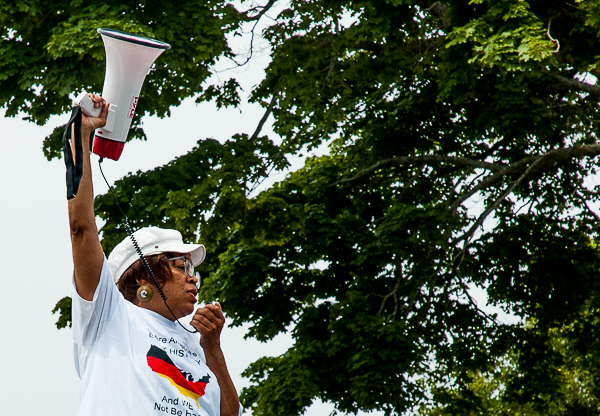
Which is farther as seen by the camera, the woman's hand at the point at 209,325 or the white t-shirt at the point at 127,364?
the woman's hand at the point at 209,325

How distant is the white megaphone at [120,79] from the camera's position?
2.76 meters

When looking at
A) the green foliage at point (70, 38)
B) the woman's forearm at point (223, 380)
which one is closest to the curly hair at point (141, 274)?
the woman's forearm at point (223, 380)

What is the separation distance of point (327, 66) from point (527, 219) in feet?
13.6

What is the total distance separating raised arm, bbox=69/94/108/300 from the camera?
7.25 feet

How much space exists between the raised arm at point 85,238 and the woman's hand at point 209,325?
0.53 metres

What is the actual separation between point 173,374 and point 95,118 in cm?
80

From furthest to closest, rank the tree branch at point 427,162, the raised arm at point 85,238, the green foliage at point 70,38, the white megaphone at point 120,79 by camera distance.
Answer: the tree branch at point 427,162 → the green foliage at point 70,38 → the white megaphone at point 120,79 → the raised arm at point 85,238

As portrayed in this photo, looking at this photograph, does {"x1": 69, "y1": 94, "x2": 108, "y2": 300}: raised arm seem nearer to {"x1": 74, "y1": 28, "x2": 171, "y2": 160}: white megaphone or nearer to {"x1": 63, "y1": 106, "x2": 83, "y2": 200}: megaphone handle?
{"x1": 63, "y1": 106, "x2": 83, "y2": 200}: megaphone handle

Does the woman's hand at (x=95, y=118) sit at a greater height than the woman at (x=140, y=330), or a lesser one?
greater

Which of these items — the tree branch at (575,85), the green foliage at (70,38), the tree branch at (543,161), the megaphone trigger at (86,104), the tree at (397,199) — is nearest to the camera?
the megaphone trigger at (86,104)

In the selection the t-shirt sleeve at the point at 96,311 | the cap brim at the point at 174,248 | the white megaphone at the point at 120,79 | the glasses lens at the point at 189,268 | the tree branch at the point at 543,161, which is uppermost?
the tree branch at the point at 543,161

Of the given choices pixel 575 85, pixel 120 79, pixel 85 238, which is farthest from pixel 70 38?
pixel 575 85

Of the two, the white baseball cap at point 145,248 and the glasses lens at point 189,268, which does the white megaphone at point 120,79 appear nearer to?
the white baseball cap at point 145,248

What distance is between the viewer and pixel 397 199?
12.6 metres
